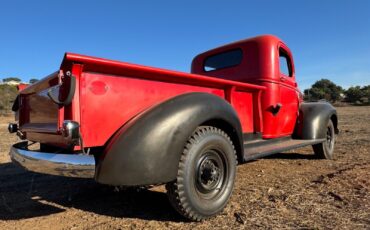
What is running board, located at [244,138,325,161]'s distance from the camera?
13.0 ft

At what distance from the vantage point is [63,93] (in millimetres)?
2609

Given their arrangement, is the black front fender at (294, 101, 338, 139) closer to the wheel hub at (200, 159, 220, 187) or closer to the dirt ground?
the dirt ground

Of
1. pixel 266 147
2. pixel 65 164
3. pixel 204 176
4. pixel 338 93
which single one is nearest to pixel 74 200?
pixel 65 164

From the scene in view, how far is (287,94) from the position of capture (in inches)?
219

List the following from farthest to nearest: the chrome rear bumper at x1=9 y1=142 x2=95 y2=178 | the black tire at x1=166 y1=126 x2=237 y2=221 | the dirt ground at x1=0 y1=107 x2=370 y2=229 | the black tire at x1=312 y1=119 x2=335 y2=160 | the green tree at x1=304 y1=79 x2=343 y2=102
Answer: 1. the green tree at x1=304 y1=79 x2=343 y2=102
2. the black tire at x1=312 y1=119 x2=335 y2=160
3. the dirt ground at x1=0 y1=107 x2=370 y2=229
4. the black tire at x1=166 y1=126 x2=237 y2=221
5. the chrome rear bumper at x1=9 y1=142 x2=95 y2=178

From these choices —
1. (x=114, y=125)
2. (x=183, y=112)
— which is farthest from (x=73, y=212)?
(x=183, y=112)

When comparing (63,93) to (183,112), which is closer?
(63,93)

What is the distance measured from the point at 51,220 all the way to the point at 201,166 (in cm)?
147

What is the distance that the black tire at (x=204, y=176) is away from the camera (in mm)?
2875

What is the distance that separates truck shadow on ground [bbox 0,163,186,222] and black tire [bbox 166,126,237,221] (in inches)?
10.2

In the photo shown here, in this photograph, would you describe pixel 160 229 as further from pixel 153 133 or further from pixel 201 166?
pixel 153 133

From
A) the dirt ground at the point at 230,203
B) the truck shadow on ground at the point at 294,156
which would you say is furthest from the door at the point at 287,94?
the truck shadow on ground at the point at 294,156

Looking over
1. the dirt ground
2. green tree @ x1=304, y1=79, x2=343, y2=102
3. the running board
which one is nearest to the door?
the running board

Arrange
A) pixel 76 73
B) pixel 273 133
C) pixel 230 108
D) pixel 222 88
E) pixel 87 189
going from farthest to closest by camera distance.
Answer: pixel 273 133, pixel 87 189, pixel 222 88, pixel 230 108, pixel 76 73
